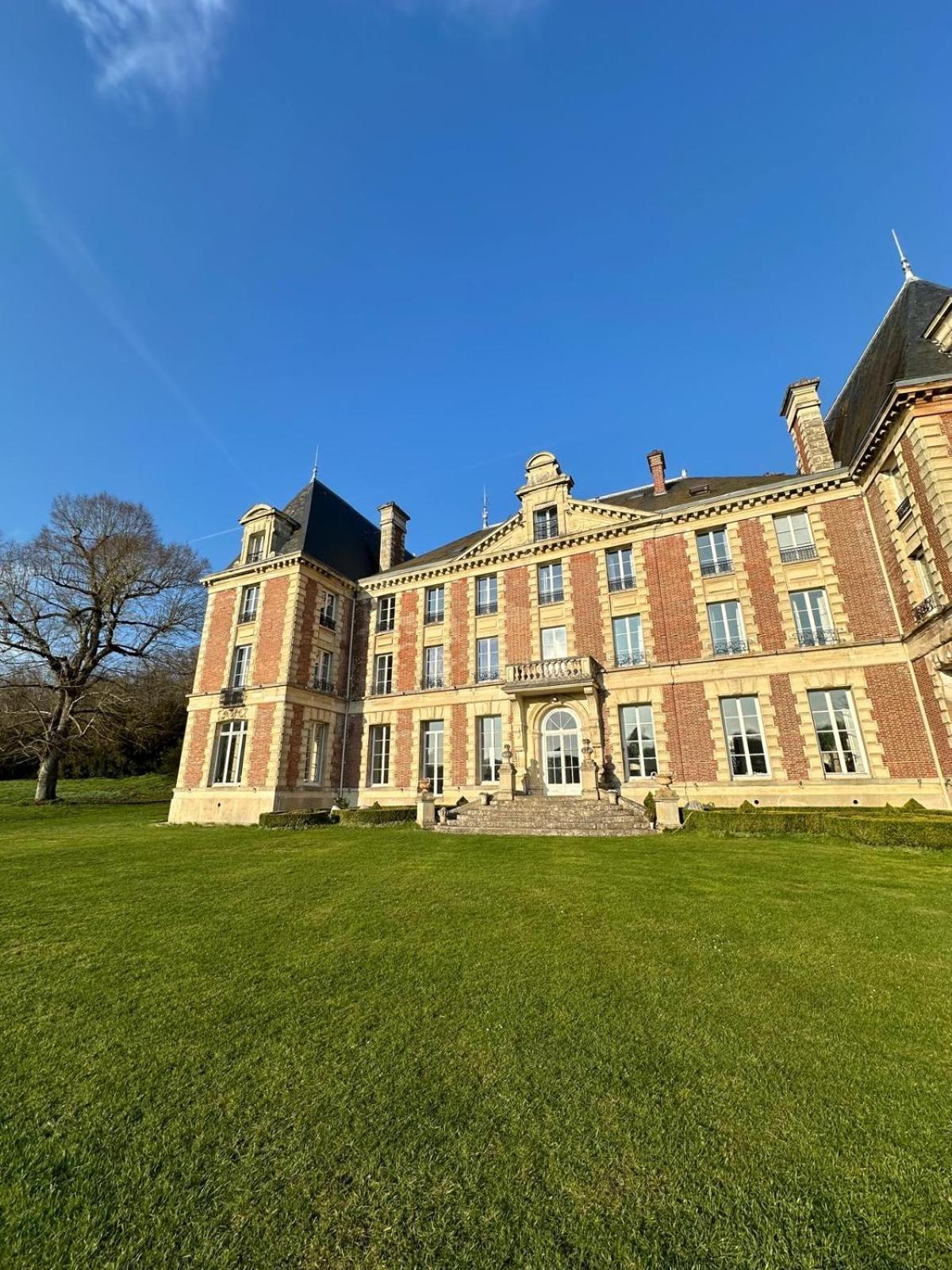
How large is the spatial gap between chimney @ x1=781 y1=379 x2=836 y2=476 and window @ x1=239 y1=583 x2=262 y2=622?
20680 millimetres

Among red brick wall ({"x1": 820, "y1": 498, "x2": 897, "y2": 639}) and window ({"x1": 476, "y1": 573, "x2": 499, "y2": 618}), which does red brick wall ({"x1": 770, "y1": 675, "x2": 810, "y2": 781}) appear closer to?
red brick wall ({"x1": 820, "y1": 498, "x2": 897, "y2": 639})

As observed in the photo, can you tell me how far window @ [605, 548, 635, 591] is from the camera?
18391 millimetres

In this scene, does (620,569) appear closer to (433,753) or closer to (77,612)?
(433,753)

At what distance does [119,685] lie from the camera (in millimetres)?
24234

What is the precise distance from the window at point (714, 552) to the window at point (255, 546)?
56.8 feet

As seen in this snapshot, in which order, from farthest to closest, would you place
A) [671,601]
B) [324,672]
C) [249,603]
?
[249,603] < [324,672] < [671,601]

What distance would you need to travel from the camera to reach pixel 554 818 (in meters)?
14.7

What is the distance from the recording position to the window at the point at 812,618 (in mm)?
15338

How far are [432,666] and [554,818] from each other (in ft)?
28.0

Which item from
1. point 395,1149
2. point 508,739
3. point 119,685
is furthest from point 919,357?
point 119,685

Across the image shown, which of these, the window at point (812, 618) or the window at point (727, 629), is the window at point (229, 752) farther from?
the window at point (812, 618)

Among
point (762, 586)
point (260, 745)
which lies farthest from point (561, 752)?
point (260, 745)

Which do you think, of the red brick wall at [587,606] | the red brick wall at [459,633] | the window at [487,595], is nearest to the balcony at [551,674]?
the red brick wall at [587,606]

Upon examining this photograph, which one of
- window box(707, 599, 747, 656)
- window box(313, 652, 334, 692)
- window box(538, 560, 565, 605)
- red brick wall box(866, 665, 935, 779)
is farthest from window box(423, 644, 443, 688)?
red brick wall box(866, 665, 935, 779)
